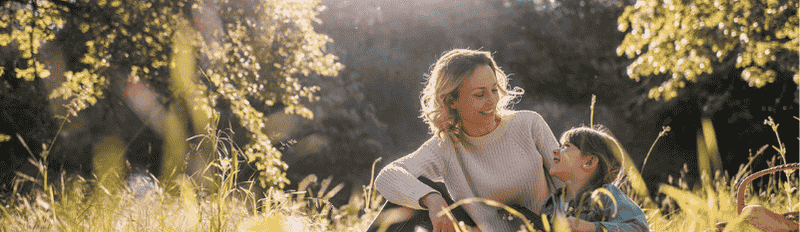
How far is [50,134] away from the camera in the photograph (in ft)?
25.3

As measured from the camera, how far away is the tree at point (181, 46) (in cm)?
468

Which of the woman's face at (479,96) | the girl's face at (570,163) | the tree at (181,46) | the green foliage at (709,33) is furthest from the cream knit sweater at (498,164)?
the green foliage at (709,33)

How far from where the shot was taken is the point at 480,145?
253 cm

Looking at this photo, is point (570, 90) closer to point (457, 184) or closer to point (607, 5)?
point (607, 5)

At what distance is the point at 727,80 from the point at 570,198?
1077 centimetres

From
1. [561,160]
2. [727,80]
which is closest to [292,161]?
[727,80]

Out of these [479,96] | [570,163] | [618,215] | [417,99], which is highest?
[479,96]

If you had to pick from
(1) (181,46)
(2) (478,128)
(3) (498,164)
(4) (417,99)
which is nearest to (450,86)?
(2) (478,128)

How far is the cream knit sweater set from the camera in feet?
7.96

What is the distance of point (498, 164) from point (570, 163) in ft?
2.20

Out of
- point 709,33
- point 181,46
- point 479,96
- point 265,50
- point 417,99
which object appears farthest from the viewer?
point 417,99

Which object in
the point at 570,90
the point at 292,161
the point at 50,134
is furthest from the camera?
the point at 570,90

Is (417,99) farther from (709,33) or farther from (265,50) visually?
(709,33)

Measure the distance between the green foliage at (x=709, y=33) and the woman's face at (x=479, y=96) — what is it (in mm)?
3230
